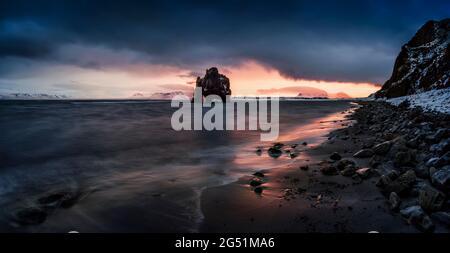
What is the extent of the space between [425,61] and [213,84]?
240ft

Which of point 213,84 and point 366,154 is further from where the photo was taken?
point 213,84

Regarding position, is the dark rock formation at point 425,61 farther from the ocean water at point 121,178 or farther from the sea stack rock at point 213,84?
the sea stack rock at point 213,84

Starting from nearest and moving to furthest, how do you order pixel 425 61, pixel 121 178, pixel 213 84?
pixel 121 178
pixel 425 61
pixel 213 84

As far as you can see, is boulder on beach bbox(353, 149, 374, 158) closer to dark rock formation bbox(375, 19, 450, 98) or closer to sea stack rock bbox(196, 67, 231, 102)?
dark rock formation bbox(375, 19, 450, 98)

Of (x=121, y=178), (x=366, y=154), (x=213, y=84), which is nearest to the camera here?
(x=366, y=154)

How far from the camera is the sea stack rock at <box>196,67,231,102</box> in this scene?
103 meters

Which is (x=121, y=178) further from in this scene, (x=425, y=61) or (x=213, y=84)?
(x=213, y=84)

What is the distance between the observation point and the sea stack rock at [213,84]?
338 ft

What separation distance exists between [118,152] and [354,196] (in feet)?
37.4

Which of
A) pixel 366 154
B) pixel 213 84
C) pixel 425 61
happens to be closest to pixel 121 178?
pixel 366 154

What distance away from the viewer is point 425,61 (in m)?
37.8

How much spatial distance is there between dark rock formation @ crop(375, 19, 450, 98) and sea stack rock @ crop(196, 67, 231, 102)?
63.4 metres

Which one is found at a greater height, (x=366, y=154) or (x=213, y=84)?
(x=213, y=84)
